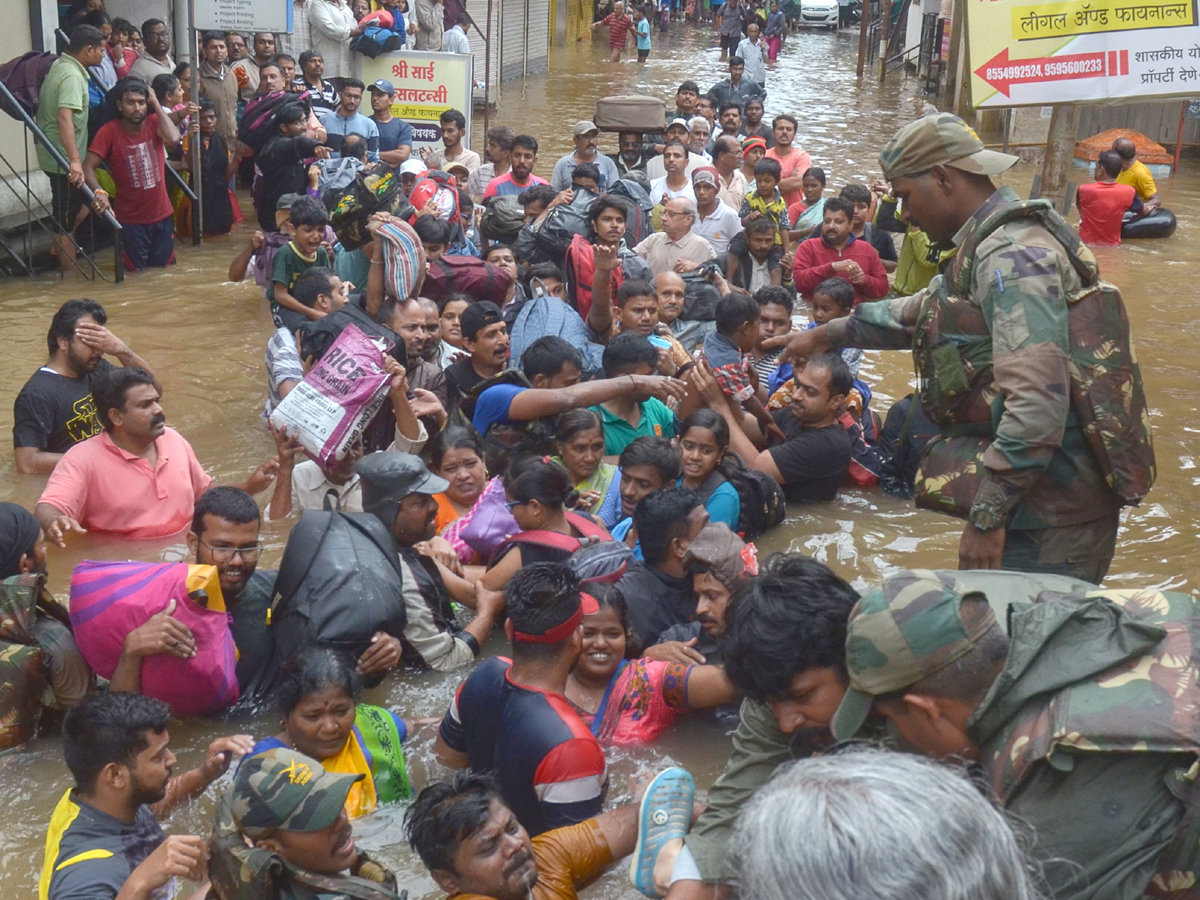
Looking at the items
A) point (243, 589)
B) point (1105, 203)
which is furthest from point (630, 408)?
point (1105, 203)

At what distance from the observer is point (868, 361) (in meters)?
9.63

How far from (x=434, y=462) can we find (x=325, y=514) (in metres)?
1.34

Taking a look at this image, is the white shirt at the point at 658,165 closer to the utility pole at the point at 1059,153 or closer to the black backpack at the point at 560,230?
the black backpack at the point at 560,230

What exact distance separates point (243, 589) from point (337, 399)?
4.48 ft

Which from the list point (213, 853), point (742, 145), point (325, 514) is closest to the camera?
point (213, 853)

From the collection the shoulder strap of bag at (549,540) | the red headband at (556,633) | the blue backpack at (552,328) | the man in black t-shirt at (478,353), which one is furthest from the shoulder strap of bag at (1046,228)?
the blue backpack at (552,328)

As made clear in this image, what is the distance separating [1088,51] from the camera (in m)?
6.83

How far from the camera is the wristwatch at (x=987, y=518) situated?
347 cm

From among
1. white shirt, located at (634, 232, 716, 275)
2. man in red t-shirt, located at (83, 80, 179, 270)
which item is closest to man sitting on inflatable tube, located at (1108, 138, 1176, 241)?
white shirt, located at (634, 232, 716, 275)

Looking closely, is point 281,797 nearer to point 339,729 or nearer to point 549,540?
point 339,729

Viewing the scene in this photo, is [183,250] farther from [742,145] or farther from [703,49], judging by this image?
[703,49]

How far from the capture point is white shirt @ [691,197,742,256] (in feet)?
32.8

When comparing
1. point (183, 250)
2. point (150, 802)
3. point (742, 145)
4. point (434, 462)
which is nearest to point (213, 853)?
point (150, 802)

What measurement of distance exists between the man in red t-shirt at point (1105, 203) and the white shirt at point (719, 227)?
5.11 metres
